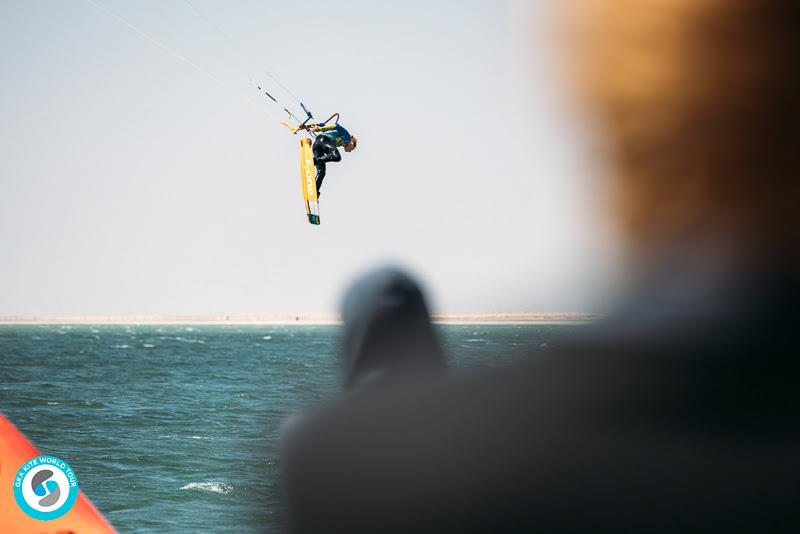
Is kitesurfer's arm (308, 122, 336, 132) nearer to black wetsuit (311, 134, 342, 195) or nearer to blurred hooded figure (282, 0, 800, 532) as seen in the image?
black wetsuit (311, 134, 342, 195)

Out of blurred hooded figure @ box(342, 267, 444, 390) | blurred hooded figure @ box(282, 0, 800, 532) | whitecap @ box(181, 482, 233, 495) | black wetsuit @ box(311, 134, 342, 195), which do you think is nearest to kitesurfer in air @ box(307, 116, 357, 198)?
black wetsuit @ box(311, 134, 342, 195)

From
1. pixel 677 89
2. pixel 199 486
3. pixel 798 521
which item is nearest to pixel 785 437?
pixel 798 521

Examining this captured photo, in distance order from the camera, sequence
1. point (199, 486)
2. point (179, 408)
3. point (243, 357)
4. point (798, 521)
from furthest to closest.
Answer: point (243, 357) < point (179, 408) < point (199, 486) < point (798, 521)

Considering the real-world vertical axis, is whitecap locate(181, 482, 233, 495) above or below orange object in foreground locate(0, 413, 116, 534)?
below

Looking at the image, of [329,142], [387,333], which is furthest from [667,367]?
[329,142]

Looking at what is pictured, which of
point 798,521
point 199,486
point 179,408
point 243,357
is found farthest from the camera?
point 243,357

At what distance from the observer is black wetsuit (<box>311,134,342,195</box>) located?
11719 mm

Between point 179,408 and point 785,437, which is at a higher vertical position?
point 785,437

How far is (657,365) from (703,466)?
0.30 feet

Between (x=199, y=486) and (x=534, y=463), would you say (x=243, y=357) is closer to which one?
(x=199, y=486)

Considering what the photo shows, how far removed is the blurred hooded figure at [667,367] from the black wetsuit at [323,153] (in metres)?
11.0

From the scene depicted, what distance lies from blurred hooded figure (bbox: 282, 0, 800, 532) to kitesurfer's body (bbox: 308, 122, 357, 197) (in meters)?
11.0

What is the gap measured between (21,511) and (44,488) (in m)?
0.17

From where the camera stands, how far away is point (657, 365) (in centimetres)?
71
